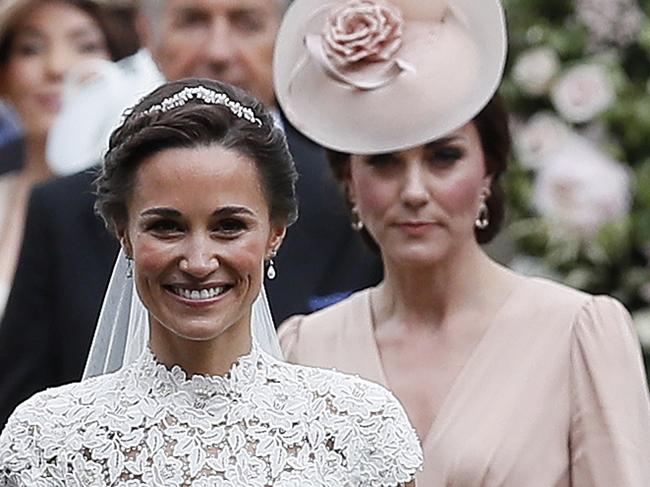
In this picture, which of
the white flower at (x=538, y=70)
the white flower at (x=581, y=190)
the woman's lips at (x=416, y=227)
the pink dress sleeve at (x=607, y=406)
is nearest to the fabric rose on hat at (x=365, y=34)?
the woman's lips at (x=416, y=227)

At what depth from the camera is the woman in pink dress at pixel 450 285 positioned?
5.80 metres

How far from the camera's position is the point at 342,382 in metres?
4.90

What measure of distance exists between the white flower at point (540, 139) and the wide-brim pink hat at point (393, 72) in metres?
3.00

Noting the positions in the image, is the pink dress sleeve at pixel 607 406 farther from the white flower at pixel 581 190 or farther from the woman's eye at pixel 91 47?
the woman's eye at pixel 91 47

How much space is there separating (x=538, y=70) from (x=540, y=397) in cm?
348

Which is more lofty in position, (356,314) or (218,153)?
(218,153)

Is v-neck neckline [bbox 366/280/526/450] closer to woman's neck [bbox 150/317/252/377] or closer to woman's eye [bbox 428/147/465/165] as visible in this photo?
woman's eye [bbox 428/147/465/165]

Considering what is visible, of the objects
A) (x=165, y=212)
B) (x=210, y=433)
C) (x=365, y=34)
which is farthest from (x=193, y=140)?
(x=365, y=34)

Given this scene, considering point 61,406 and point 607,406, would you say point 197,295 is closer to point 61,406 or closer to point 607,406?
point 61,406

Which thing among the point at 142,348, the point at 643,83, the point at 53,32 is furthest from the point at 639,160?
→ the point at 142,348

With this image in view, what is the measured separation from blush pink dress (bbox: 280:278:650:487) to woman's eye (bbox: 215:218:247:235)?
116 cm

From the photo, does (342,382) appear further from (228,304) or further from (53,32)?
(53,32)

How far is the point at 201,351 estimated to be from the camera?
15.8 feet

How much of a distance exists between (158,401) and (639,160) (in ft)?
14.6
